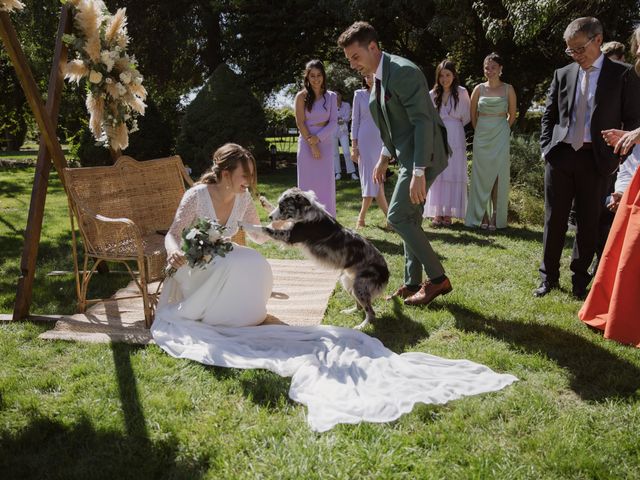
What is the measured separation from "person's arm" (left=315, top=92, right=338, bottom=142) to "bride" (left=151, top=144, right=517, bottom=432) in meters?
2.66

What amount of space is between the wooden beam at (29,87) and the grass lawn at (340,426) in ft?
5.42

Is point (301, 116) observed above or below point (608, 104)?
above

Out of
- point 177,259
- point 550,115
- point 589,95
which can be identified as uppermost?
point 589,95

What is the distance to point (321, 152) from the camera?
7.42 meters

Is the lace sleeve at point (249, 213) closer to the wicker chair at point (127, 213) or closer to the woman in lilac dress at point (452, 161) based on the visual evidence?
the wicker chair at point (127, 213)

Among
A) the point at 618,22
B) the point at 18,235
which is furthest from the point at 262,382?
the point at 618,22

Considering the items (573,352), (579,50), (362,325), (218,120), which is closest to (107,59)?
(362,325)

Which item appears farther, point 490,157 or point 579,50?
point 490,157

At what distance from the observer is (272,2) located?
17016mm

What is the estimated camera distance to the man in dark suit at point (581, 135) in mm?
4551

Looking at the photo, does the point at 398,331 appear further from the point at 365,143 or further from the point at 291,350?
the point at 365,143

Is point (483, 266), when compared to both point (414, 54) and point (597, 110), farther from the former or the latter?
point (414, 54)

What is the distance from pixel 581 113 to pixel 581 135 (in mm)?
195

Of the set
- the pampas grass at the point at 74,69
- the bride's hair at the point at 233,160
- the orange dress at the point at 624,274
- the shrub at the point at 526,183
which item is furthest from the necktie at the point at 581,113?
the pampas grass at the point at 74,69
